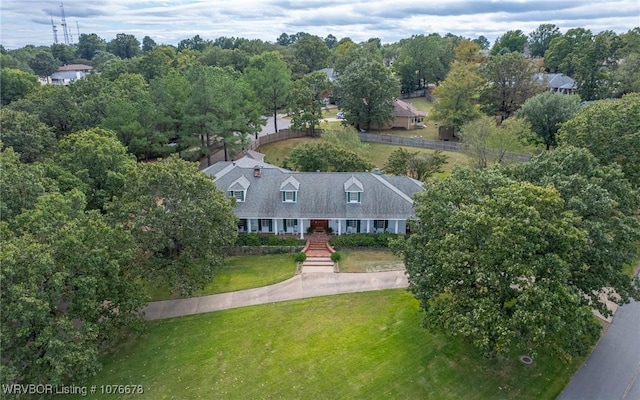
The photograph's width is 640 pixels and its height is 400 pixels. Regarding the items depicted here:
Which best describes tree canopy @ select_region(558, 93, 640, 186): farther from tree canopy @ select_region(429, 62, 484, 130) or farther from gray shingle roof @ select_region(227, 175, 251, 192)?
tree canopy @ select_region(429, 62, 484, 130)

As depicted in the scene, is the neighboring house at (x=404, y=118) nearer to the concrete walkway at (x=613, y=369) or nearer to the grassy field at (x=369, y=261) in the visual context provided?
the grassy field at (x=369, y=261)

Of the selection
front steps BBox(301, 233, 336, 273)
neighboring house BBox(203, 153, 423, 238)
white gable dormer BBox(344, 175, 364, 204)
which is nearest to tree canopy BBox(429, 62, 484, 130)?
neighboring house BBox(203, 153, 423, 238)

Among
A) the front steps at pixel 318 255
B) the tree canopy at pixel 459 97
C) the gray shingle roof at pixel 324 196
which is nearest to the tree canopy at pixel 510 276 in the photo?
the front steps at pixel 318 255

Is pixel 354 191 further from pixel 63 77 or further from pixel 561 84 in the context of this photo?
pixel 63 77

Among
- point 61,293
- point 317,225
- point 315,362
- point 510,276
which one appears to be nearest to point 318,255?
point 317,225

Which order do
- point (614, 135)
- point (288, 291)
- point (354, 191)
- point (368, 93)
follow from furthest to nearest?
point (368, 93) → point (354, 191) → point (614, 135) → point (288, 291)

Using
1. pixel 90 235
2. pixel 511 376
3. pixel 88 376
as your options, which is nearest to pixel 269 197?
pixel 90 235
